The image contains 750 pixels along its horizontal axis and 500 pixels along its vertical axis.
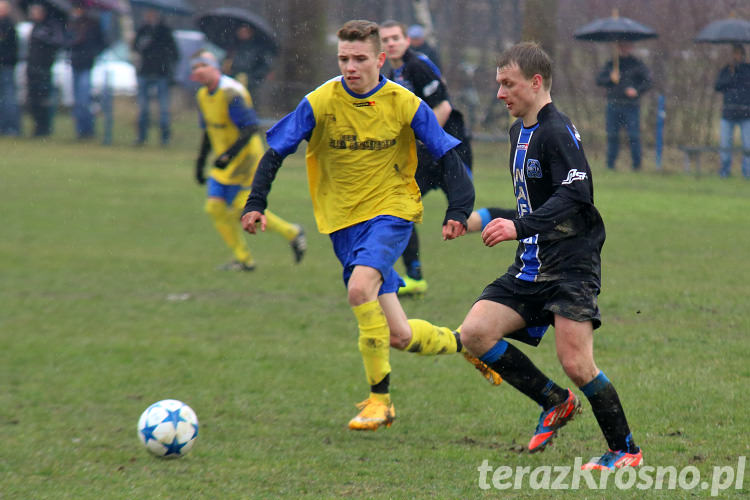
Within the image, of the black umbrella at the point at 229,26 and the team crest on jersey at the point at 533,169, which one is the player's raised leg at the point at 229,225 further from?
the black umbrella at the point at 229,26

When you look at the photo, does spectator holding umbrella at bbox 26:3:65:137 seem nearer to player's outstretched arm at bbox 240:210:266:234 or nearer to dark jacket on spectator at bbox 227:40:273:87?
dark jacket on spectator at bbox 227:40:273:87

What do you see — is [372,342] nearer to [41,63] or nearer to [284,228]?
[284,228]

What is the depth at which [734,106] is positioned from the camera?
12445 mm

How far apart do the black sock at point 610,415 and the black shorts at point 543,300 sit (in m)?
0.24

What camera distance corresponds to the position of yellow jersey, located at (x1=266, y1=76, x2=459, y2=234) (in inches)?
181

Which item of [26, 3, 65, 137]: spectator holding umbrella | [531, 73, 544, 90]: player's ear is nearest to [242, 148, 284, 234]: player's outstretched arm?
[531, 73, 544, 90]: player's ear

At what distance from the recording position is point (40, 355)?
6.07m

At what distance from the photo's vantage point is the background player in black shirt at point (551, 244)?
368 centimetres

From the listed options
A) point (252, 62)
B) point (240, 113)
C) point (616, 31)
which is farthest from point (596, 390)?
point (252, 62)

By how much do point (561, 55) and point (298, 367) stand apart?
1005 cm

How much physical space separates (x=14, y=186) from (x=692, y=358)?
1167 cm

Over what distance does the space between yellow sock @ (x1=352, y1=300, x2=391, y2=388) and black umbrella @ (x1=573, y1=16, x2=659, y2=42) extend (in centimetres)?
1018

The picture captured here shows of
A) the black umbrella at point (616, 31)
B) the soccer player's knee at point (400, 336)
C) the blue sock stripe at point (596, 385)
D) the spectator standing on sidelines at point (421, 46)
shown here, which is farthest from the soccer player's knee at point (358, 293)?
the black umbrella at point (616, 31)

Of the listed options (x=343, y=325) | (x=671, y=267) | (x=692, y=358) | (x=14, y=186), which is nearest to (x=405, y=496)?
(x=692, y=358)
